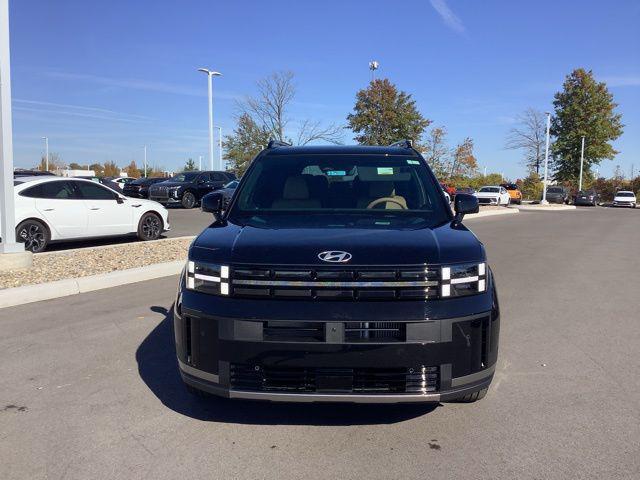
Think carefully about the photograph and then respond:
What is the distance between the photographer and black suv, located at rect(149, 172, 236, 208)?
26.7 meters

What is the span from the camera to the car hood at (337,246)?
3209mm

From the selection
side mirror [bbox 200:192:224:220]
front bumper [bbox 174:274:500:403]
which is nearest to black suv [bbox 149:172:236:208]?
side mirror [bbox 200:192:224:220]

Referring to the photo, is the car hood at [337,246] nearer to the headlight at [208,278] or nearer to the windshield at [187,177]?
the headlight at [208,278]

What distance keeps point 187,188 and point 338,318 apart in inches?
984

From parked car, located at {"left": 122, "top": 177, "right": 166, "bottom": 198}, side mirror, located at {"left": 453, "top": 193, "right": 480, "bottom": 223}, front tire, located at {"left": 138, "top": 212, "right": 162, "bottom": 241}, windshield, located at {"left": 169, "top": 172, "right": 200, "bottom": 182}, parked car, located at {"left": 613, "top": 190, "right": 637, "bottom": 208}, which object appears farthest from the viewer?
parked car, located at {"left": 613, "top": 190, "right": 637, "bottom": 208}

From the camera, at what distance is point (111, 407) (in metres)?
3.93

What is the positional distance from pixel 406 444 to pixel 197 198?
25.4 m

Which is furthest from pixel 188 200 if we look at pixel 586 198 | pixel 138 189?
pixel 586 198

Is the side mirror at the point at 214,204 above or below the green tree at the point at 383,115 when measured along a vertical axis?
below

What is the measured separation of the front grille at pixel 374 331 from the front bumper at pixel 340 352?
0.02 meters

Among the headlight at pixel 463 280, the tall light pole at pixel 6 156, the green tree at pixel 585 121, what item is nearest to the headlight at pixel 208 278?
the headlight at pixel 463 280

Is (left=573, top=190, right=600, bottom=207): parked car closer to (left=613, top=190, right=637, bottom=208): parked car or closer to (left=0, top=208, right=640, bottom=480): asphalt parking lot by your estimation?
(left=613, top=190, right=637, bottom=208): parked car

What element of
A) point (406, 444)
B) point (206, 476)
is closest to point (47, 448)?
point (206, 476)

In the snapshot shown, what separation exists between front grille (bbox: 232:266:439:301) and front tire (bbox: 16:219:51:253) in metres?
9.58
